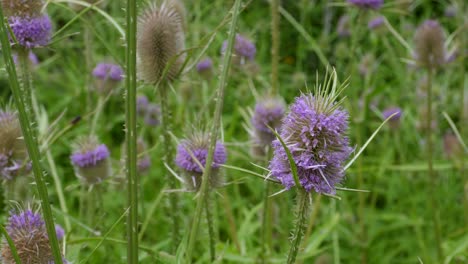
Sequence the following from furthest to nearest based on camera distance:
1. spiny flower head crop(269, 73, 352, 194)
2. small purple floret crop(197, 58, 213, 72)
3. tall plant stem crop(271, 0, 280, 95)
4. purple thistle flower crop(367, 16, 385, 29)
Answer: purple thistle flower crop(367, 16, 385, 29) → small purple floret crop(197, 58, 213, 72) → tall plant stem crop(271, 0, 280, 95) → spiny flower head crop(269, 73, 352, 194)

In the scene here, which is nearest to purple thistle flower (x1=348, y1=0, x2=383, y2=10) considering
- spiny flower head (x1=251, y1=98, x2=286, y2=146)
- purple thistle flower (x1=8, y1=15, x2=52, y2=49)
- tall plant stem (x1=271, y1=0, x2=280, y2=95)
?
tall plant stem (x1=271, y1=0, x2=280, y2=95)

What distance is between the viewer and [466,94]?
122 inches

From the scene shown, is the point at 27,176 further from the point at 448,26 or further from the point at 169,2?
the point at 448,26

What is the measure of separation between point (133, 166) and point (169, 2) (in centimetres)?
73

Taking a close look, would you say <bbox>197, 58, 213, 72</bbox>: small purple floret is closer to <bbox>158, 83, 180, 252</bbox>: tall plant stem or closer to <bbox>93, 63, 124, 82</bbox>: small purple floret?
<bbox>93, 63, 124, 82</bbox>: small purple floret

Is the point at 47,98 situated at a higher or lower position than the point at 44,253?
higher

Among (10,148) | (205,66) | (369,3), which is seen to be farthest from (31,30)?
(369,3)

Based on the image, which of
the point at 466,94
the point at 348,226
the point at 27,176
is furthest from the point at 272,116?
the point at 466,94

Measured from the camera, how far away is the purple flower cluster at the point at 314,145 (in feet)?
3.66

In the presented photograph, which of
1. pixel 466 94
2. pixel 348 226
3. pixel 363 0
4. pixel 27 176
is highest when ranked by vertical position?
pixel 363 0

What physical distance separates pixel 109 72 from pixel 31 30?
2.93ft

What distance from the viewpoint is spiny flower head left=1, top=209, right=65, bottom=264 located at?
117cm

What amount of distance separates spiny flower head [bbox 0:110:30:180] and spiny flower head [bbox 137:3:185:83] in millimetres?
360

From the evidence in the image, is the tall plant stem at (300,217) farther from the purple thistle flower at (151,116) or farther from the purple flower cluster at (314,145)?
the purple thistle flower at (151,116)
